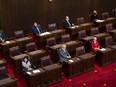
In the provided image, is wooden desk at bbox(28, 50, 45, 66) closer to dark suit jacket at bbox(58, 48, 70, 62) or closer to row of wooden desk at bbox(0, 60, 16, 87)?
dark suit jacket at bbox(58, 48, 70, 62)

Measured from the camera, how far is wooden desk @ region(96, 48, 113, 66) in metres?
10.8

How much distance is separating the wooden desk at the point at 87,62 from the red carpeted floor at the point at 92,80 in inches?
7.0

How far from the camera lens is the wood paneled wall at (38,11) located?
1349cm

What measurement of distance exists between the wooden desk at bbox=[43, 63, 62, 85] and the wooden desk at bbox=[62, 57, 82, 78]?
44 cm

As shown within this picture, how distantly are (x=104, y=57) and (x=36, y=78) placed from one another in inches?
128

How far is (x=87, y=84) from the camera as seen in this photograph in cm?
963

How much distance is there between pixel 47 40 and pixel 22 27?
3.16 m

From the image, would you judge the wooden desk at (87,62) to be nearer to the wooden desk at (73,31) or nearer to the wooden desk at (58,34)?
the wooden desk at (58,34)

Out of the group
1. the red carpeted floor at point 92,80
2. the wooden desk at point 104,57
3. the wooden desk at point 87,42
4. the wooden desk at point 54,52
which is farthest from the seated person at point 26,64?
the wooden desk at point 87,42

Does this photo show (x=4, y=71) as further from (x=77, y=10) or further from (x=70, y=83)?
(x=77, y=10)

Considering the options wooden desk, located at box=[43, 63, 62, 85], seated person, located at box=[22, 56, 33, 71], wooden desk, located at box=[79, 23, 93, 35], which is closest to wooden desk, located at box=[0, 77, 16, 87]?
seated person, located at box=[22, 56, 33, 71]

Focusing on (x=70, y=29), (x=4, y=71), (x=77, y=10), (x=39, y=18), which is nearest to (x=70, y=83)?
(x=4, y=71)

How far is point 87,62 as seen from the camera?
10.4 meters

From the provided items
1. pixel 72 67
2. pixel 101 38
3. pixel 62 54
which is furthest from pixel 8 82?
pixel 101 38
